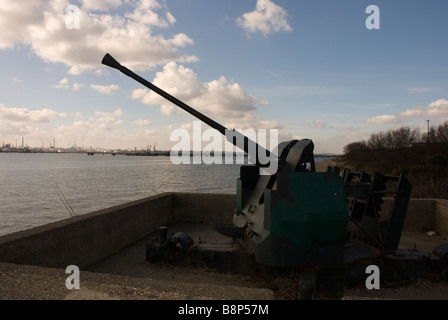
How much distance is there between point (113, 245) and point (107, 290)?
434 centimetres

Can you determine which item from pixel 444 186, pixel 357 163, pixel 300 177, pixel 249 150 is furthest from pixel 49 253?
pixel 357 163

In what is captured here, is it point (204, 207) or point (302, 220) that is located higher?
point (302, 220)

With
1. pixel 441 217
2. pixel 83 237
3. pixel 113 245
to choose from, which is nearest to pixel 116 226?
pixel 113 245

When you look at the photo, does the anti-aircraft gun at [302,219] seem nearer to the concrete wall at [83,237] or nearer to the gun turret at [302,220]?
the gun turret at [302,220]

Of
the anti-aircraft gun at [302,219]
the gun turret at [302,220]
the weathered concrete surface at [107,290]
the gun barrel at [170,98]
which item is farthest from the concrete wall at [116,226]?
the gun turret at [302,220]

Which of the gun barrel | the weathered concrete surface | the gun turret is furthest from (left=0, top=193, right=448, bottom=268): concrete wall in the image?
the gun turret

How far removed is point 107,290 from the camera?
9.20ft

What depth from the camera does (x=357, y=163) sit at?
41.0 meters

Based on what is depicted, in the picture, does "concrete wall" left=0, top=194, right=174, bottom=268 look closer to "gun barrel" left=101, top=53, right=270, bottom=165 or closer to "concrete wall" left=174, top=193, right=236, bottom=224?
"concrete wall" left=174, top=193, right=236, bottom=224

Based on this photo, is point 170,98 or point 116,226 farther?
point 116,226

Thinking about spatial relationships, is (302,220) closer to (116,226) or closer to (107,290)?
(107,290)

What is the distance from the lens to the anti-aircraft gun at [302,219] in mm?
4715

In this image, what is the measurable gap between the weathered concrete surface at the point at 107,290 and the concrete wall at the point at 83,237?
5.62ft
